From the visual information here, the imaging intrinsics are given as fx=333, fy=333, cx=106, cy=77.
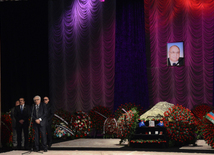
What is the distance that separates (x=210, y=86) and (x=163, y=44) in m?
3.15

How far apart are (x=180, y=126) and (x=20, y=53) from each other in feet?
30.4

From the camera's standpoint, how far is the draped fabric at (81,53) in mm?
18062

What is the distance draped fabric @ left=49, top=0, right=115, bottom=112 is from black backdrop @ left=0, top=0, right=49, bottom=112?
1261 mm

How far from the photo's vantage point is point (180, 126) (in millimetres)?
10789

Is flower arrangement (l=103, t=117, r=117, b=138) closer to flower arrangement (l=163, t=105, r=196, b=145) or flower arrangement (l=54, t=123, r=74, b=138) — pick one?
flower arrangement (l=54, t=123, r=74, b=138)

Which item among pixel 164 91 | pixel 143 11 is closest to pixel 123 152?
pixel 164 91

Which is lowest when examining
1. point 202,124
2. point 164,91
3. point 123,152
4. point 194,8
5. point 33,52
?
point 123,152

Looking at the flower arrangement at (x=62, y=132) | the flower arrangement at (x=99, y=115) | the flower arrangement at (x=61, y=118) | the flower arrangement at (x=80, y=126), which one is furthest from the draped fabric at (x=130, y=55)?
the flower arrangement at (x=62, y=132)

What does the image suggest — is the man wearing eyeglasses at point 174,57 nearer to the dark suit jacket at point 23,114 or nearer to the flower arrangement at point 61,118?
the flower arrangement at point 61,118

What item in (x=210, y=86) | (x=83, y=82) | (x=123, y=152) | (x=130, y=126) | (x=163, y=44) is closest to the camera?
(x=123, y=152)

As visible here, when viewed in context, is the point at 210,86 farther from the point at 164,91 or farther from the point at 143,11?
the point at 143,11

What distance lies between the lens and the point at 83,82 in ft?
60.6

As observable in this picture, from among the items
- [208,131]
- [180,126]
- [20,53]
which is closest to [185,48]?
[180,126]

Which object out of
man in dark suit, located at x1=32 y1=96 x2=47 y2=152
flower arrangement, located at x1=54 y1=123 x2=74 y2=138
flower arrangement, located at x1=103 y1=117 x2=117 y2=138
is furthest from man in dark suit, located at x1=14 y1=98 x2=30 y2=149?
flower arrangement, located at x1=103 y1=117 x2=117 y2=138
